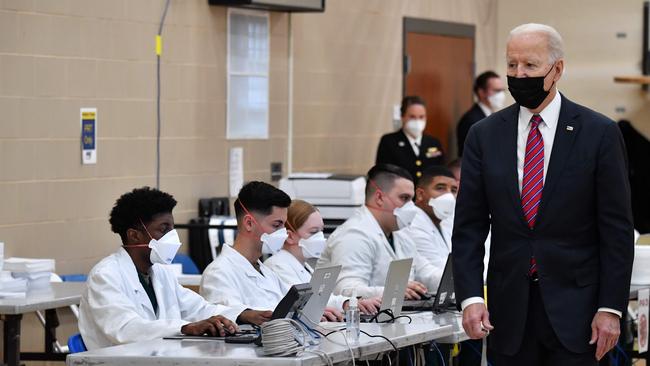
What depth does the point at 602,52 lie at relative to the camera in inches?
440

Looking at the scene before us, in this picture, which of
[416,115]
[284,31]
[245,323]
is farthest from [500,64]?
[245,323]

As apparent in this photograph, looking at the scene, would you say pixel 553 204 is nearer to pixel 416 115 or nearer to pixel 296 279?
pixel 296 279

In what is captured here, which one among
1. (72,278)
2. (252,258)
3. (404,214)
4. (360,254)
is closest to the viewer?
(252,258)

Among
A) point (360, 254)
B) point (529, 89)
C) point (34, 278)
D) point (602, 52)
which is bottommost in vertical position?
point (34, 278)

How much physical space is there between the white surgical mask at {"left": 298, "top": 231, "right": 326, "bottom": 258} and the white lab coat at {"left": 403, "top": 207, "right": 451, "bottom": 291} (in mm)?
1020

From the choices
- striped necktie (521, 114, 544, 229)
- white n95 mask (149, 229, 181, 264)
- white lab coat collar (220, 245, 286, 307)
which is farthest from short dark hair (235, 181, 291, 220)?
striped necktie (521, 114, 544, 229)

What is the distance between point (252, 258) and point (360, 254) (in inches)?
39.6

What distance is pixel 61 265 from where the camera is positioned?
6.73m

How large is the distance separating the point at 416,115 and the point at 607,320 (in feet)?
19.3

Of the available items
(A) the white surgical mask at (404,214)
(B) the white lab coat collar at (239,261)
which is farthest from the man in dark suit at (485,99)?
(B) the white lab coat collar at (239,261)

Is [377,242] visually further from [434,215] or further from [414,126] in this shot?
[414,126]

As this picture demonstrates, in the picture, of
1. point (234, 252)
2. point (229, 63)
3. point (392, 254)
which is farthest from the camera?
point (229, 63)

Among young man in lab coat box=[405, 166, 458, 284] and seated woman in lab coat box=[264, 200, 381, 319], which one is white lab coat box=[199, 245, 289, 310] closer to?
seated woman in lab coat box=[264, 200, 381, 319]

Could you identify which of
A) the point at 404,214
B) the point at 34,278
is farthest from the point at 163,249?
the point at 404,214
